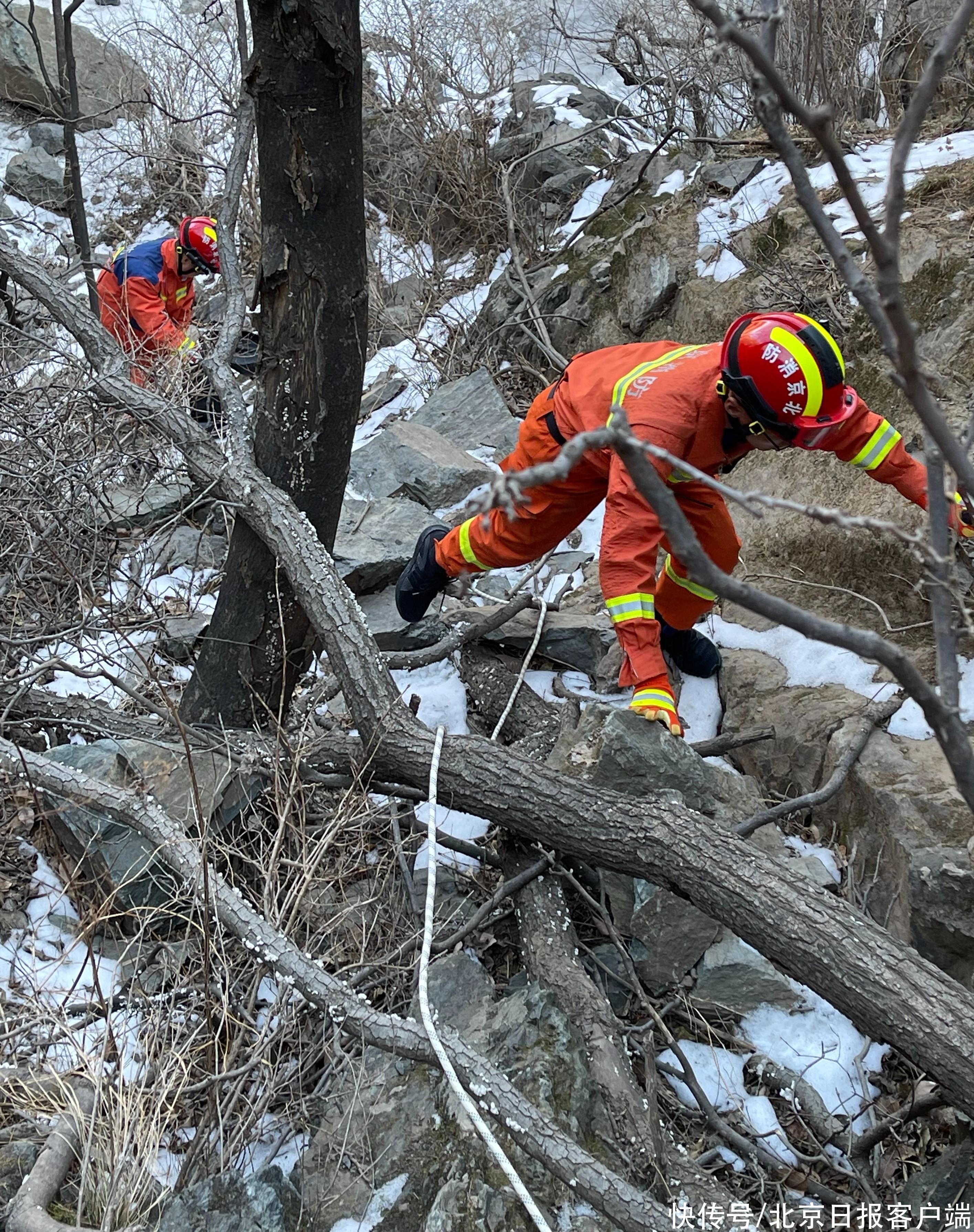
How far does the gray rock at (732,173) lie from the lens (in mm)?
5430

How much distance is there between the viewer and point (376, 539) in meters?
4.43

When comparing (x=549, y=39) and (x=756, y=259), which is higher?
(x=549, y=39)

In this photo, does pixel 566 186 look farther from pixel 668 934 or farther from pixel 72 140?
pixel 668 934

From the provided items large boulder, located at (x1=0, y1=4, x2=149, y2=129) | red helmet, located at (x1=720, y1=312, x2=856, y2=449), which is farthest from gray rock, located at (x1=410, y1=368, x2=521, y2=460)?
large boulder, located at (x1=0, y1=4, x2=149, y2=129)

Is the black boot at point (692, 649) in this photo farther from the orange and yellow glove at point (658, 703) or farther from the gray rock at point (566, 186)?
the gray rock at point (566, 186)

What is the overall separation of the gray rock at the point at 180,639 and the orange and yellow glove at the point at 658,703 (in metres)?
1.80

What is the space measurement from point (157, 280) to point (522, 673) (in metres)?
4.03

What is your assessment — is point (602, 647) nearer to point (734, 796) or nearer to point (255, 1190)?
point (734, 796)

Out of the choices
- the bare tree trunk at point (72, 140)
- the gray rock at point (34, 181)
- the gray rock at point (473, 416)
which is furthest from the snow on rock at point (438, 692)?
the gray rock at point (34, 181)

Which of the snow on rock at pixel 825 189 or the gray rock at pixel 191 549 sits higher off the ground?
the snow on rock at pixel 825 189

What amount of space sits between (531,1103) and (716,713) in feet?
6.01

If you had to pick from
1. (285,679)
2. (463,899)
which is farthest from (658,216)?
(463,899)

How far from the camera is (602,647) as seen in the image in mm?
3727

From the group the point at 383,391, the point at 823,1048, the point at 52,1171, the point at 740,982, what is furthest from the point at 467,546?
the point at 383,391
